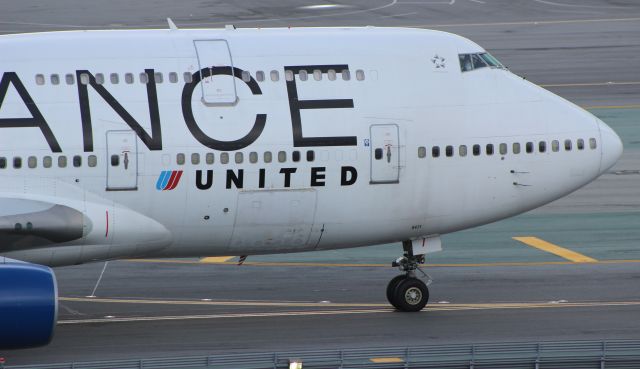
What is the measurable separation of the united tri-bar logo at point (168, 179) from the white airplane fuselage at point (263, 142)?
20 millimetres

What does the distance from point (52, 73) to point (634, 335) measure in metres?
13.3

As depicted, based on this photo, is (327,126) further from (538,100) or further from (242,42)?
(538,100)

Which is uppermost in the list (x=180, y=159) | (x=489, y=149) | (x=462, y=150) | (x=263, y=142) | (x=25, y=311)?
(x=489, y=149)

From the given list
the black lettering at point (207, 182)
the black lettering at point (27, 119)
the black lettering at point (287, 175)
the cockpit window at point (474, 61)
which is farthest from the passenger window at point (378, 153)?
the black lettering at point (27, 119)

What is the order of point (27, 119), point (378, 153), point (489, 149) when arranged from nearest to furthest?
point (27, 119) < point (378, 153) < point (489, 149)

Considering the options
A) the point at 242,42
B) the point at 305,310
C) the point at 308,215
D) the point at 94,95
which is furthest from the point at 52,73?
the point at 305,310

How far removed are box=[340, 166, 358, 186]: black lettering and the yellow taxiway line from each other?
9.89m

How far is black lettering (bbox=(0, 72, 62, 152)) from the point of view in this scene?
27969mm

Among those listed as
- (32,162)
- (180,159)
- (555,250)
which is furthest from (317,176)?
(555,250)

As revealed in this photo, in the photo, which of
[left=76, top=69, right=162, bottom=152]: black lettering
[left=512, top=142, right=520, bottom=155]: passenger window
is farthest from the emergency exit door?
[left=76, top=69, right=162, bottom=152]: black lettering

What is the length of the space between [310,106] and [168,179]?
10.9 ft

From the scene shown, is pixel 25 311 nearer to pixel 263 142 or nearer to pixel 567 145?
pixel 263 142

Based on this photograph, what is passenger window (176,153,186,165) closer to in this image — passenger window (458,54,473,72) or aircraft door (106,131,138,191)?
aircraft door (106,131,138,191)

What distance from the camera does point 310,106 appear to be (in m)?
29.2
